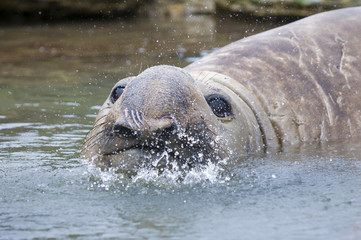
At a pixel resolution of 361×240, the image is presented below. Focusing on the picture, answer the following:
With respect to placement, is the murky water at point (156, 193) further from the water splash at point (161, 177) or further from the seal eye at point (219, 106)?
the seal eye at point (219, 106)

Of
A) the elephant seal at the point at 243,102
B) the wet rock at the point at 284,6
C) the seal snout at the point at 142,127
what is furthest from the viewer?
the wet rock at the point at 284,6

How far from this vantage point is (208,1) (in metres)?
16.3

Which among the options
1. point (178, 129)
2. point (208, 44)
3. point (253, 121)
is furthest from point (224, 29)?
point (178, 129)

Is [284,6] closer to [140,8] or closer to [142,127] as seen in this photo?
[140,8]

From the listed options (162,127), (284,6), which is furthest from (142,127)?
(284,6)

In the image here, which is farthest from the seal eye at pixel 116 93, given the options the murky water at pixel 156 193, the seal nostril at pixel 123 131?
the seal nostril at pixel 123 131

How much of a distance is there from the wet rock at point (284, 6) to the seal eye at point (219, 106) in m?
9.65

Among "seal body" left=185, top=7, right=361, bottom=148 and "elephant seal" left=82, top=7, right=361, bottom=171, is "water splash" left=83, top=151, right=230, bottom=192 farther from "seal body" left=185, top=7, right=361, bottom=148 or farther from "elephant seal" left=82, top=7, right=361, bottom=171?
"seal body" left=185, top=7, right=361, bottom=148

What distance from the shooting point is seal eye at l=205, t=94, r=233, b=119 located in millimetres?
4613

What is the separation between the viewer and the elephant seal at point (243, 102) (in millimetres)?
4066

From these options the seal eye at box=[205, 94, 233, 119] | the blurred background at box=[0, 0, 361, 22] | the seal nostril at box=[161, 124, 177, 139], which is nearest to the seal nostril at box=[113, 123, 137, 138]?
the seal nostril at box=[161, 124, 177, 139]

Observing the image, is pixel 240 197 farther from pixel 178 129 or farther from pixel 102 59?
pixel 102 59

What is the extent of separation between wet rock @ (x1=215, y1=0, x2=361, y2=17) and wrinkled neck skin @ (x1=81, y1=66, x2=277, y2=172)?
9758 mm

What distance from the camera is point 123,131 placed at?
4.01 meters
